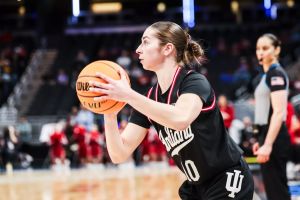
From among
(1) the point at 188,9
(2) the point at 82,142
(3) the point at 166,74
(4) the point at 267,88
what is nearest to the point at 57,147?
(2) the point at 82,142

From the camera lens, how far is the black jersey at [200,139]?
8.22 feet

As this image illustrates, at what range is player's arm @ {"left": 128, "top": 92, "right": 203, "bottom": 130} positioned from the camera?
2.17 metres

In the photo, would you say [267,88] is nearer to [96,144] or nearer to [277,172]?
[277,172]

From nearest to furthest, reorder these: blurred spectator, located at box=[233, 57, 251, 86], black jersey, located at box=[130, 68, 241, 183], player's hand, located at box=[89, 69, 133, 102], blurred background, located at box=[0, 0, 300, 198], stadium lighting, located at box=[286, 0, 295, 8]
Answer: player's hand, located at box=[89, 69, 133, 102] < black jersey, located at box=[130, 68, 241, 183] < blurred background, located at box=[0, 0, 300, 198] < blurred spectator, located at box=[233, 57, 251, 86] < stadium lighting, located at box=[286, 0, 295, 8]

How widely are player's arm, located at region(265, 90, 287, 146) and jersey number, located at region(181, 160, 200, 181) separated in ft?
5.27

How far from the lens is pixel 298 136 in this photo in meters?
9.55

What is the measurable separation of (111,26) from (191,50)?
70.3 ft

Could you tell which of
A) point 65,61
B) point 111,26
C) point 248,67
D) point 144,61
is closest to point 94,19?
point 111,26

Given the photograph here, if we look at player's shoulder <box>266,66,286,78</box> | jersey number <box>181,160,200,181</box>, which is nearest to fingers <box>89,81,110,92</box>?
jersey number <box>181,160,200,181</box>

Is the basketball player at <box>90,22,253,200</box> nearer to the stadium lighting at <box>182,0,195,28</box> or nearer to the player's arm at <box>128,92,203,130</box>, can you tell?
the player's arm at <box>128,92,203,130</box>

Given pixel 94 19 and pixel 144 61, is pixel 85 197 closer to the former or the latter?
pixel 144 61

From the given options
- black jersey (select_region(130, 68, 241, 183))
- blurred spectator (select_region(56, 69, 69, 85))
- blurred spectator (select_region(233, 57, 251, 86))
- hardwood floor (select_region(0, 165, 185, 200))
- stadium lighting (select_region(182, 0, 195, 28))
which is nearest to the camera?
black jersey (select_region(130, 68, 241, 183))

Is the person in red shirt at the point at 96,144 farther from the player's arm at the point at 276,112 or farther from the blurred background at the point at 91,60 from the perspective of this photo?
the player's arm at the point at 276,112

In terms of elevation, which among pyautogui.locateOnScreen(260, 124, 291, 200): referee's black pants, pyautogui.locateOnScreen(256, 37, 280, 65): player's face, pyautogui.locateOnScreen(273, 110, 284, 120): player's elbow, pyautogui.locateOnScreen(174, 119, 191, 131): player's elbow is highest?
pyautogui.locateOnScreen(256, 37, 280, 65): player's face
